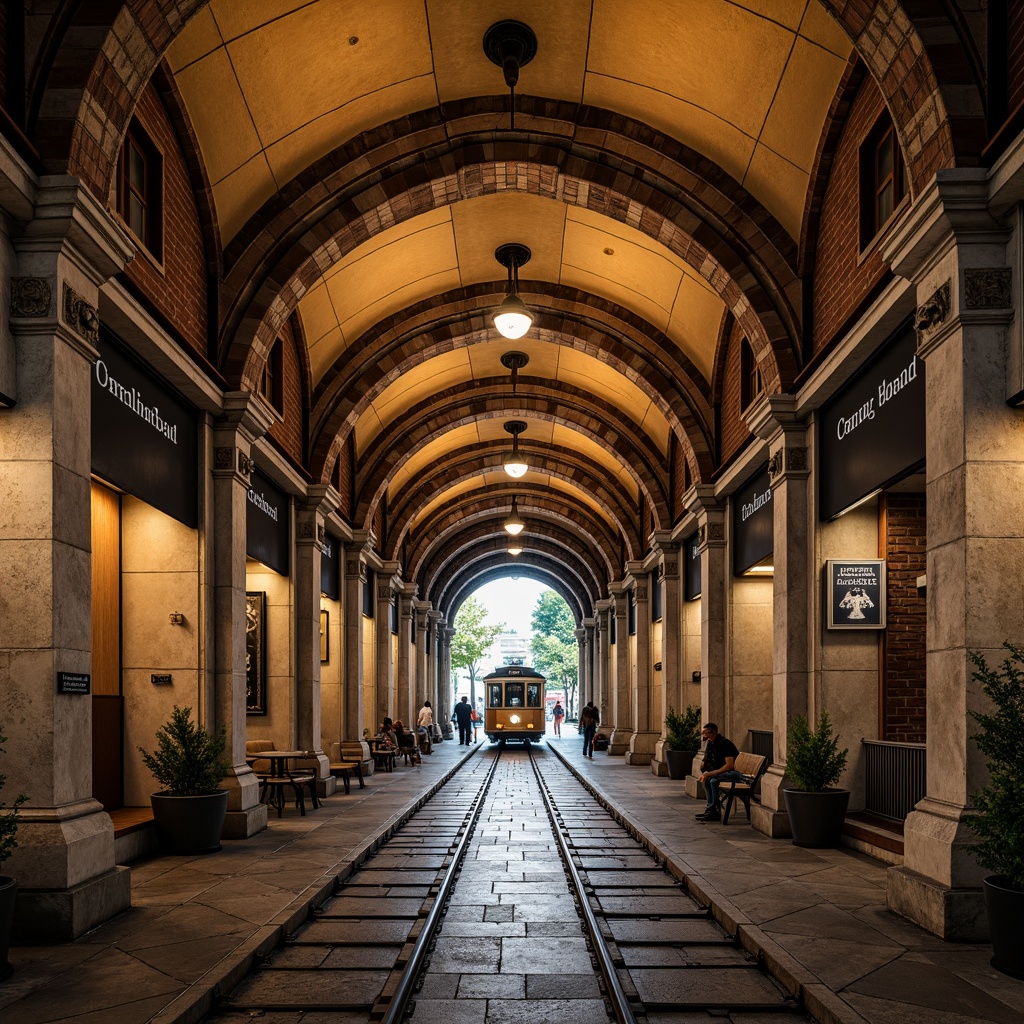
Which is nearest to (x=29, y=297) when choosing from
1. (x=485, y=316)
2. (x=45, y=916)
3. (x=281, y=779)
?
(x=45, y=916)

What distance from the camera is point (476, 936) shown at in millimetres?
6855

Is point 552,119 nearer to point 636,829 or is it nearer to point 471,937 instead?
point 636,829

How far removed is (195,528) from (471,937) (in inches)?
221

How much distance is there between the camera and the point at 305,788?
15336mm

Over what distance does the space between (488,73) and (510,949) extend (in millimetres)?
8630

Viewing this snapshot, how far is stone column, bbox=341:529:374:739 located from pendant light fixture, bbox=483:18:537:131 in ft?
37.7

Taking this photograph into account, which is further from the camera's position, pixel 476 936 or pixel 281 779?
pixel 281 779

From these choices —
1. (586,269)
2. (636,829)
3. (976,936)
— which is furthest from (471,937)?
(586,269)

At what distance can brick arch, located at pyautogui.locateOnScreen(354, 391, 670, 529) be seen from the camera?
69.5 ft

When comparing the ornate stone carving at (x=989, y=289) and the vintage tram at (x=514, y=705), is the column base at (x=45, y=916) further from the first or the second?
the vintage tram at (x=514, y=705)

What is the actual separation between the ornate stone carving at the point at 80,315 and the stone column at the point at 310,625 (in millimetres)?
8255

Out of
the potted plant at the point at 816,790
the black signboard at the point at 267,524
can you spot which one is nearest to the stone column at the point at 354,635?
the black signboard at the point at 267,524

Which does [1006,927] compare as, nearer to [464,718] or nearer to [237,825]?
[237,825]

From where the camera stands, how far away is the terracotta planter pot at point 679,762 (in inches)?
706
